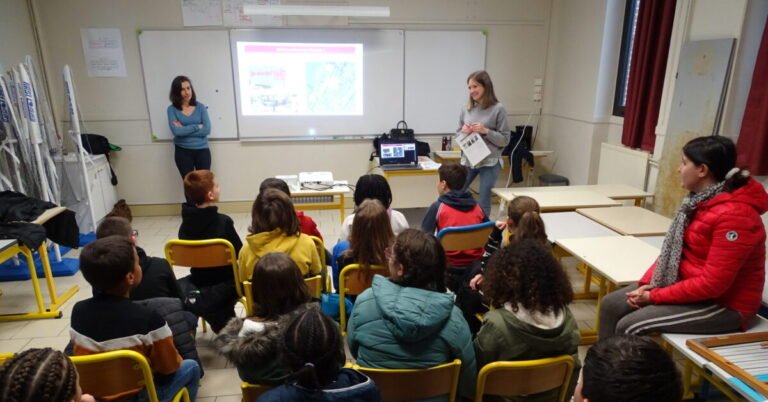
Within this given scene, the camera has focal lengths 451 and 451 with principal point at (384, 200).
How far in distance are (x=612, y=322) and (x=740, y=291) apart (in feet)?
1.63

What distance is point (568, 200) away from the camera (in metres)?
3.28

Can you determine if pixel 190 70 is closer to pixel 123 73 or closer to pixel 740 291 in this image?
pixel 123 73

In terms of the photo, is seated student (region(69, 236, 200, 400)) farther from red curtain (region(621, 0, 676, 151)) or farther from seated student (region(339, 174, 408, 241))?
red curtain (region(621, 0, 676, 151))

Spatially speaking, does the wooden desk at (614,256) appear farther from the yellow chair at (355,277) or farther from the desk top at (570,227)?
the yellow chair at (355,277)

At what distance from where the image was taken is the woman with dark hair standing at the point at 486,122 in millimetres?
3656

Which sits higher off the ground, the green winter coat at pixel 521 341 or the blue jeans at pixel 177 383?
the green winter coat at pixel 521 341

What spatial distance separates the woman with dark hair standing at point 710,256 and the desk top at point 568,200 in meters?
1.23

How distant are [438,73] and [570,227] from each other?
2944 millimetres

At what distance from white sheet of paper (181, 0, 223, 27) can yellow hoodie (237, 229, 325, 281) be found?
341cm

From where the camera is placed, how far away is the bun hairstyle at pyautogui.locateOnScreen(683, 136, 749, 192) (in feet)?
5.72

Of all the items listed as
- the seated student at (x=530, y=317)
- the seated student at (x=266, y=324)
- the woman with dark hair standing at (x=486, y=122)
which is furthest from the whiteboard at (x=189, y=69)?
the seated student at (x=530, y=317)

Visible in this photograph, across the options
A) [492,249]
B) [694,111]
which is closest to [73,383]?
[492,249]

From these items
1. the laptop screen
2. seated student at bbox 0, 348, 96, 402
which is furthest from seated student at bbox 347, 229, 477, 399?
the laptop screen

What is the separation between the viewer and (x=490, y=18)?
16.6 ft
